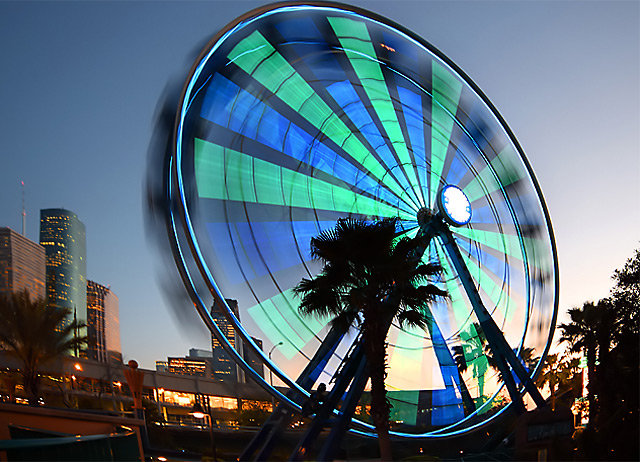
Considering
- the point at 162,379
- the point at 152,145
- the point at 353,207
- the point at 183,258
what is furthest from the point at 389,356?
the point at 162,379

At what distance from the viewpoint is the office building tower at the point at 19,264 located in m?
141

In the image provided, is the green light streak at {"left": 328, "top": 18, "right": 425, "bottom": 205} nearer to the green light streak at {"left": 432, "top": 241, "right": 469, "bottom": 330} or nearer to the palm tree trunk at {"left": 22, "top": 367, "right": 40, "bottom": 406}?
the green light streak at {"left": 432, "top": 241, "right": 469, "bottom": 330}

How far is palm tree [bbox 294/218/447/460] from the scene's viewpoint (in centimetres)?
1184

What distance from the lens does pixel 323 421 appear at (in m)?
11.7

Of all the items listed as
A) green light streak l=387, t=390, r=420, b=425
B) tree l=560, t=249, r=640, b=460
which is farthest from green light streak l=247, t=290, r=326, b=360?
tree l=560, t=249, r=640, b=460

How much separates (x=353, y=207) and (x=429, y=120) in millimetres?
4105

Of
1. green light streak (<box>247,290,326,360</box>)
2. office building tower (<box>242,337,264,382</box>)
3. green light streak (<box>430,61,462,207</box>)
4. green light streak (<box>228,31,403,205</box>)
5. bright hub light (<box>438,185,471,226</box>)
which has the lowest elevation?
office building tower (<box>242,337,264,382</box>)

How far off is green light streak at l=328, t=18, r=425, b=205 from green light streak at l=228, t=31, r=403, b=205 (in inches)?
48.0

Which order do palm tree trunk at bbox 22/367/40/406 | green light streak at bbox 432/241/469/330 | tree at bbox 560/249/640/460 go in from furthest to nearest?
palm tree trunk at bbox 22/367/40/406
tree at bbox 560/249/640/460
green light streak at bbox 432/241/469/330

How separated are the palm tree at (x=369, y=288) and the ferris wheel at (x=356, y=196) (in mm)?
457

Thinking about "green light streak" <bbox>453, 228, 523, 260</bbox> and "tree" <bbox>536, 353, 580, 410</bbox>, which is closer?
"green light streak" <bbox>453, 228, 523, 260</bbox>

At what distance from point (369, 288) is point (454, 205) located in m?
4.81

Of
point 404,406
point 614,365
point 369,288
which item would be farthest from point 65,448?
point 614,365

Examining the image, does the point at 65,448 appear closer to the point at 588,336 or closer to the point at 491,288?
the point at 491,288
